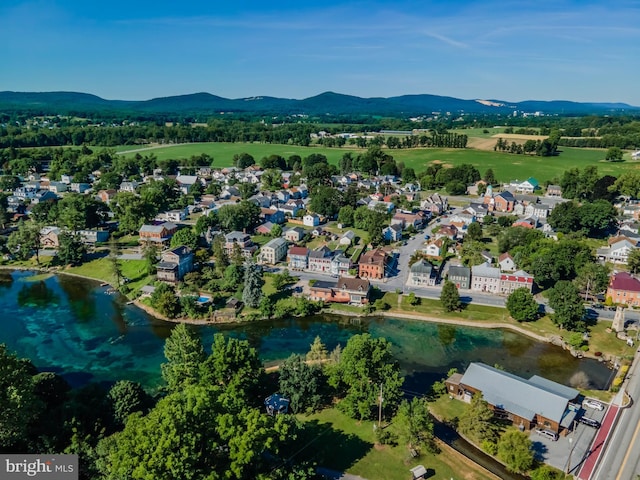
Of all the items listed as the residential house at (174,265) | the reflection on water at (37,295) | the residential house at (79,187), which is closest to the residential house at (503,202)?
the residential house at (174,265)

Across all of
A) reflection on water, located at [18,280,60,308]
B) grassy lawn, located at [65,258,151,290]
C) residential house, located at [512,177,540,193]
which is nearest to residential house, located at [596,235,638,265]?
residential house, located at [512,177,540,193]

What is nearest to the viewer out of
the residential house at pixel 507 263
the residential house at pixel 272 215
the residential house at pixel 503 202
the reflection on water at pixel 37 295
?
the reflection on water at pixel 37 295

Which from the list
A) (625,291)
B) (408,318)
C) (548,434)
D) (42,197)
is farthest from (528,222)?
(42,197)

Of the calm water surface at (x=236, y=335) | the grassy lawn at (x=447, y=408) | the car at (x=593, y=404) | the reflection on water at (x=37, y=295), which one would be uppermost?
the car at (x=593, y=404)

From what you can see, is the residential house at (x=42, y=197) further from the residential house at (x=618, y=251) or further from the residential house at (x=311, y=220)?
the residential house at (x=618, y=251)

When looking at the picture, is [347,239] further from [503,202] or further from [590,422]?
[590,422]

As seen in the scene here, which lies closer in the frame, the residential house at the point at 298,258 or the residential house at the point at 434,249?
the residential house at the point at 298,258

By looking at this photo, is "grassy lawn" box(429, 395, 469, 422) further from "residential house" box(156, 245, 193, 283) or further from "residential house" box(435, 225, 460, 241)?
"residential house" box(435, 225, 460, 241)
